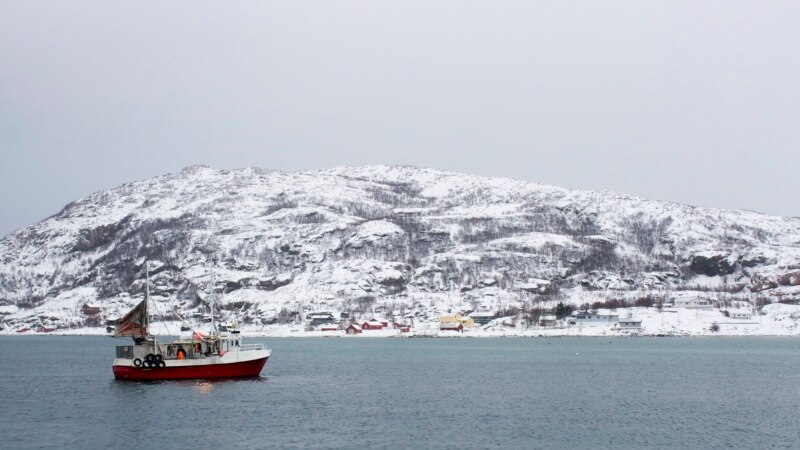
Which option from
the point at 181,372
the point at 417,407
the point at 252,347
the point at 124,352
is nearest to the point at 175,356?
the point at 181,372

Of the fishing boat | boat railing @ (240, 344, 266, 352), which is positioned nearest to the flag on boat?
the fishing boat

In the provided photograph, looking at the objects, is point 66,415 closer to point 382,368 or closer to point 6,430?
point 6,430

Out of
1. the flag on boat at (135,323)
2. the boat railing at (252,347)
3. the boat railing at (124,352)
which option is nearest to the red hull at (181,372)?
A: the boat railing at (124,352)

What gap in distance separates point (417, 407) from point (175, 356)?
38467mm

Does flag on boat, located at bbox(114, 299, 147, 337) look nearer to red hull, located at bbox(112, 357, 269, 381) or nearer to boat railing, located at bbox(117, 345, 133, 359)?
boat railing, located at bbox(117, 345, 133, 359)

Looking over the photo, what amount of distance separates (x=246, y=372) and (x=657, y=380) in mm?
51588

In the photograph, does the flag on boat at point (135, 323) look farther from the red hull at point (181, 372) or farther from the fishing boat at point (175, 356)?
the red hull at point (181, 372)

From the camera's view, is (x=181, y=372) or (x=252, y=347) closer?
(x=181, y=372)

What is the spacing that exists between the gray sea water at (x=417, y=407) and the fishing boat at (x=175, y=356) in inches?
90.9

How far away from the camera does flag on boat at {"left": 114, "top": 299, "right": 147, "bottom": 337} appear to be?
106 meters

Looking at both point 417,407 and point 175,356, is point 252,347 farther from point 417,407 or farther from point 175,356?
point 417,407

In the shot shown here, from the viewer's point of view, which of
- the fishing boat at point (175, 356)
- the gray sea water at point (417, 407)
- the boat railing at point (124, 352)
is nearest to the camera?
the gray sea water at point (417, 407)

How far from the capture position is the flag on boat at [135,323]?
4168 inches

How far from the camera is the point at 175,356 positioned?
107 metres
